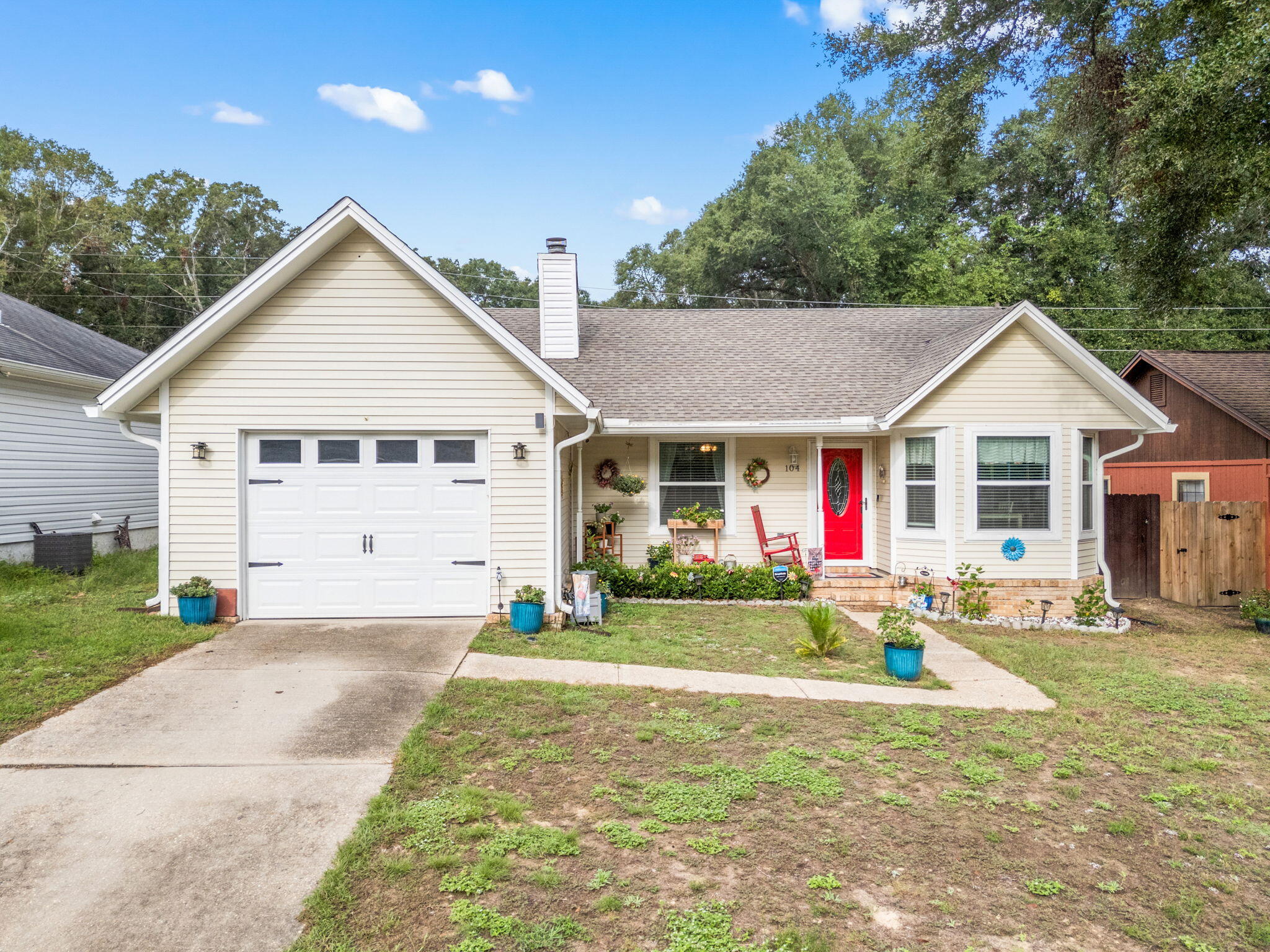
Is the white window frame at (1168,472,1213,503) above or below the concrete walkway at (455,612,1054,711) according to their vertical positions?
above

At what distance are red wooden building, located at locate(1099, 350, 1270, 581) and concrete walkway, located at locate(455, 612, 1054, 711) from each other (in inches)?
280

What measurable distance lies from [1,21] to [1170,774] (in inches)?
1149

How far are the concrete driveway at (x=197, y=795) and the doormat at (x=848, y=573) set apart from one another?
626cm

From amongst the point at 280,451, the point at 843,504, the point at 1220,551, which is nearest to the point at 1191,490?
the point at 1220,551

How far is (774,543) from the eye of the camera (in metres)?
11.5

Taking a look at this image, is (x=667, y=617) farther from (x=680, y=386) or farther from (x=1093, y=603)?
(x=1093, y=603)

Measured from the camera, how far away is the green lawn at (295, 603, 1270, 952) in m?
3.14

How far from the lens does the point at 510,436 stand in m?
8.80

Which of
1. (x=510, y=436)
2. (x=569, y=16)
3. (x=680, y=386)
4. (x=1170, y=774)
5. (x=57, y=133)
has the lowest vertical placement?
(x=1170, y=774)

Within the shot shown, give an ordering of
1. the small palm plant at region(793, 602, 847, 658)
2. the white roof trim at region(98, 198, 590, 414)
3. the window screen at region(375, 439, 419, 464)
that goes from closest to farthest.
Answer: the small palm plant at region(793, 602, 847, 658) → the white roof trim at region(98, 198, 590, 414) → the window screen at region(375, 439, 419, 464)

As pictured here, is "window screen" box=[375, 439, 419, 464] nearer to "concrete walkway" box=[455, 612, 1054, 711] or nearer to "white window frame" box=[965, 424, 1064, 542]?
"concrete walkway" box=[455, 612, 1054, 711]

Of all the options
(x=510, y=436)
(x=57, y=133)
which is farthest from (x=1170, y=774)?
(x=57, y=133)

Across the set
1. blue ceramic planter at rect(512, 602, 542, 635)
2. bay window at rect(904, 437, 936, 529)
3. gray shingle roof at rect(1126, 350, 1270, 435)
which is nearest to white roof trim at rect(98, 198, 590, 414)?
blue ceramic planter at rect(512, 602, 542, 635)

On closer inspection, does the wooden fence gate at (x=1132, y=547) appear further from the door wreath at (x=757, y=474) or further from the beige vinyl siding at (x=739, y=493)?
the door wreath at (x=757, y=474)
